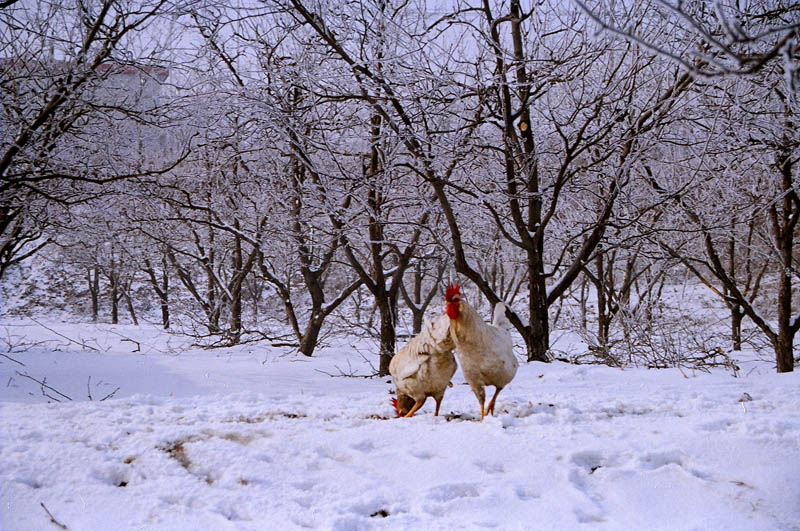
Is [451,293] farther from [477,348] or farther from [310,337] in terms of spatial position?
[310,337]

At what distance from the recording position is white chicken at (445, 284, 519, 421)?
389cm

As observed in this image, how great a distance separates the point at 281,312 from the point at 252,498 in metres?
19.5

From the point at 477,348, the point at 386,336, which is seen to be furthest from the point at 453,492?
the point at 386,336

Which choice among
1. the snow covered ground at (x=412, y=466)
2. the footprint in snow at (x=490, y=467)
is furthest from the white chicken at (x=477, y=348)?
the footprint in snow at (x=490, y=467)

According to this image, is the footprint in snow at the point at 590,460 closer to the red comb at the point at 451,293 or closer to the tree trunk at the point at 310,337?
the red comb at the point at 451,293

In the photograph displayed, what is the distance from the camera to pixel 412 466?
2.88m

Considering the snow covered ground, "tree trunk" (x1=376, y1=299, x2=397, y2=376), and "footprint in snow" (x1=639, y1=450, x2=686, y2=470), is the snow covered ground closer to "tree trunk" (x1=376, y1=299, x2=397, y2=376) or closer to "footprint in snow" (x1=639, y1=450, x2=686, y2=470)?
"footprint in snow" (x1=639, y1=450, x2=686, y2=470)

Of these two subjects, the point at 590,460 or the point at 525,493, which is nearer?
the point at 525,493

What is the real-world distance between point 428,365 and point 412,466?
1.35 meters

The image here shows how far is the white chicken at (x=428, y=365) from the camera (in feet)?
13.6

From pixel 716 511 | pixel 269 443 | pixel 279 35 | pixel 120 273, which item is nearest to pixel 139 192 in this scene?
pixel 279 35

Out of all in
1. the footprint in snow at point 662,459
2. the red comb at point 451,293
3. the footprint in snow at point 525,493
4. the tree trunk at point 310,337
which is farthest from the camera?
the tree trunk at point 310,337

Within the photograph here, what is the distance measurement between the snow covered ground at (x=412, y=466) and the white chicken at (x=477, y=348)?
290 millimetres

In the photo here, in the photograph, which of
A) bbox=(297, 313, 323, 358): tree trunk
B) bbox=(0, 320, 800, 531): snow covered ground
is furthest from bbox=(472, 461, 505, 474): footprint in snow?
bbox=(297, 313, 323, 358): tree trunk
